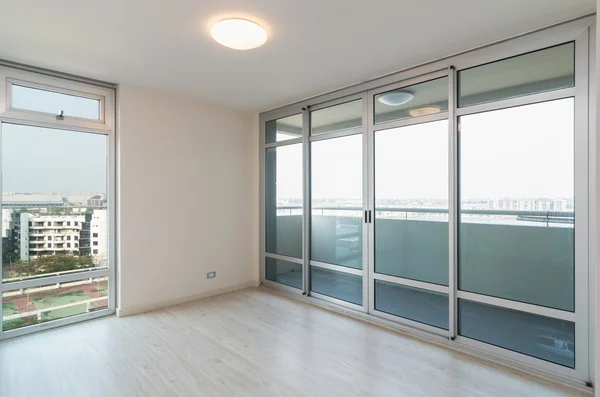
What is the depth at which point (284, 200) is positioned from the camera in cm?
519

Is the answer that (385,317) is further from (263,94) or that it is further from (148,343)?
(263,94)

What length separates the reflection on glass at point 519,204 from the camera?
2686 millimetres

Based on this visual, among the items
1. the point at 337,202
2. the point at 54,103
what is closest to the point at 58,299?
the point at 54,103

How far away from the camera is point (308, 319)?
399 centimetres

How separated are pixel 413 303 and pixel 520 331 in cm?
101

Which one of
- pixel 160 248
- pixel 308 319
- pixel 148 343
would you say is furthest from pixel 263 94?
pixel 148 343

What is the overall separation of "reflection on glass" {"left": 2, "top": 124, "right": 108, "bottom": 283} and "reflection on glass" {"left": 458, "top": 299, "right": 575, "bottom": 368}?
4.28 meters

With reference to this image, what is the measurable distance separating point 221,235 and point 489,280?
3656 mm

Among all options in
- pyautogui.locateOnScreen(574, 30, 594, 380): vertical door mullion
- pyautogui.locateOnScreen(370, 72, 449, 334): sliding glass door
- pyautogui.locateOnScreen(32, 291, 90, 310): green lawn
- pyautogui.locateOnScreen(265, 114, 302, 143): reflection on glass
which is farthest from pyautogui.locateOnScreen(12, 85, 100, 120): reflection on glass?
pyautogui.locateOnScreen(574, 30, 594, 380): vertical door mullion

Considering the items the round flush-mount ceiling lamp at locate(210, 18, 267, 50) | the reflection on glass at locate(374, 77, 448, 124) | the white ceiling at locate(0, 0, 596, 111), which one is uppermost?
the white ceiling at locate(0, 0, 596, 111)

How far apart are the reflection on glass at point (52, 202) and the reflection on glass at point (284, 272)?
7.77 ft

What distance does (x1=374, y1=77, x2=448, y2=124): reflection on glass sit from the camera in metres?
3.40

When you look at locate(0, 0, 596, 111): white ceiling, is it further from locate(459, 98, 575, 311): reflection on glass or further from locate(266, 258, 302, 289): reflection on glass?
locate(266, 258, 302, 289): reflection on glass

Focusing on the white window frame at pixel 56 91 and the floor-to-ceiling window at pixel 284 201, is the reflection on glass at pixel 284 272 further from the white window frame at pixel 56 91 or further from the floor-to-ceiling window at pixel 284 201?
the white window frame at pixel 56 91
